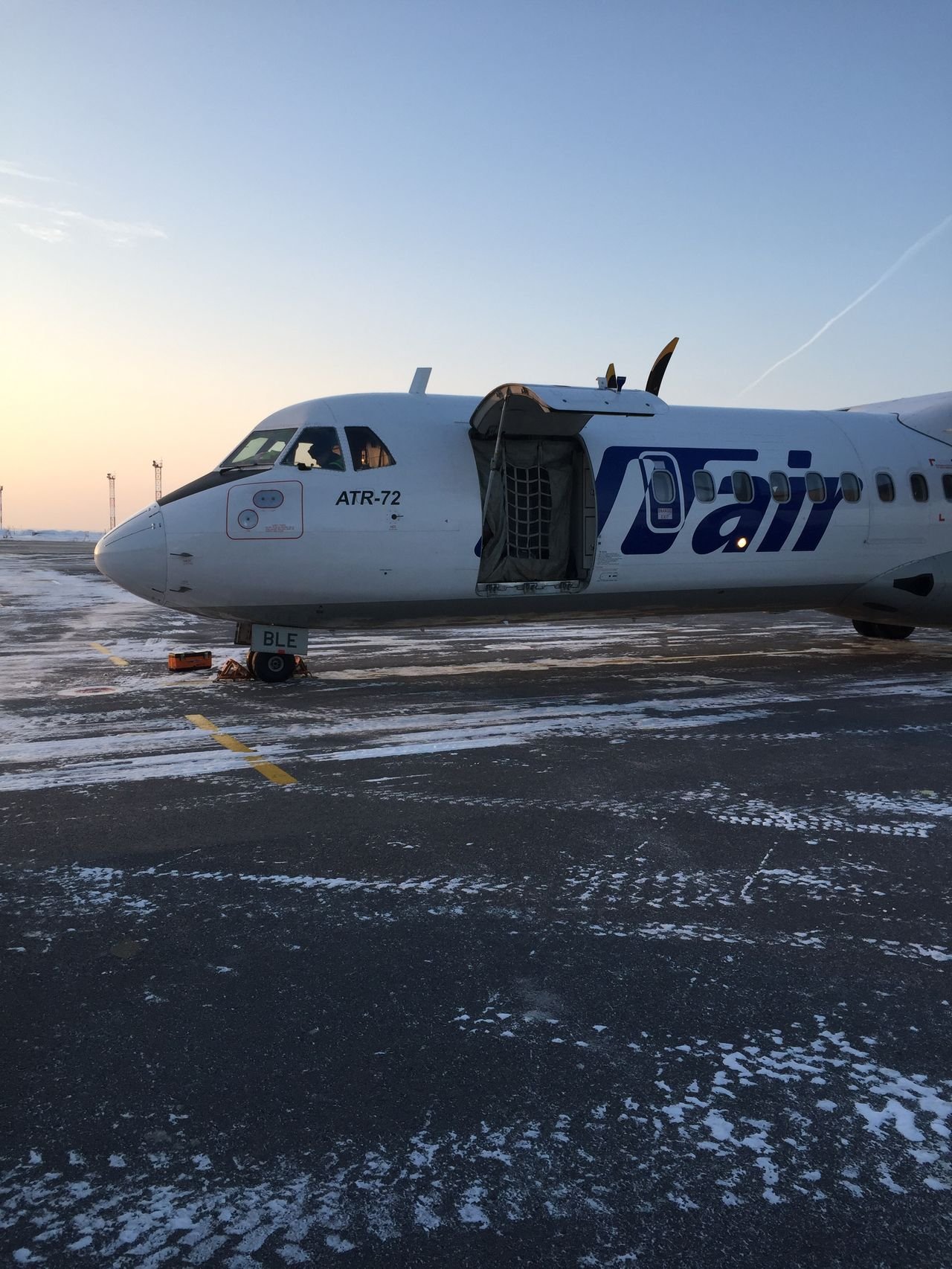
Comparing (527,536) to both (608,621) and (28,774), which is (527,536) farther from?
(608,621)

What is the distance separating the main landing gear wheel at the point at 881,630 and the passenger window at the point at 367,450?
9446 millimetres

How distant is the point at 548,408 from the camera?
380 inches

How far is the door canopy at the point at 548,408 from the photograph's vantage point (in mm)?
9812

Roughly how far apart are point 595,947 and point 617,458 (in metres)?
8.45

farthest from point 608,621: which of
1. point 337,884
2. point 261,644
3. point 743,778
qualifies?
point 337,884

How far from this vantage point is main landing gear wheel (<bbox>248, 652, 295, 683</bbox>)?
10953 mm

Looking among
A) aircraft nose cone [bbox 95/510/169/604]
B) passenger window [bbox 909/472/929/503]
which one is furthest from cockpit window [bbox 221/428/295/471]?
passenger window [bbox 909/472/929/503]

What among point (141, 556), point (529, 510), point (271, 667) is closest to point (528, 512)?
point (529, 510)

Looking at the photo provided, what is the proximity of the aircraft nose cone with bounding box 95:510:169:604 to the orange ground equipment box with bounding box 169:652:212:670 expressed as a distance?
1.68 metres

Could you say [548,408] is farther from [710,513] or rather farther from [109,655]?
[109,655]

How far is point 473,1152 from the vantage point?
266 cm

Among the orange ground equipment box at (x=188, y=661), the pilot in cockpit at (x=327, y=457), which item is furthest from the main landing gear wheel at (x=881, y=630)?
the orange ground equipment box at (x=188, y=661)

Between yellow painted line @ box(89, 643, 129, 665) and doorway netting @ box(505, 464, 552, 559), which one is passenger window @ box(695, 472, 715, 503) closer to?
doorway netting @ box(505, 464, 552, 559)

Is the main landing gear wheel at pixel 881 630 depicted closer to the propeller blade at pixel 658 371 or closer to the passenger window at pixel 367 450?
the propeller blade at pixel 658 371
